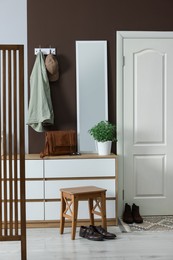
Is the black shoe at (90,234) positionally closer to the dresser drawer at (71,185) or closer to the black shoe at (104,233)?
the black shoe at (104,233)

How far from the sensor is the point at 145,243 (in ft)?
14.5

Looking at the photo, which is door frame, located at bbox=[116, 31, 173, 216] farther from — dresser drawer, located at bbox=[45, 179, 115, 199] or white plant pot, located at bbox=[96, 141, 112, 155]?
dresser drawer, located at bbox=[45, 179, 115, 199]

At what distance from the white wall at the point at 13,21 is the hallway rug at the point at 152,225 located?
2336mm

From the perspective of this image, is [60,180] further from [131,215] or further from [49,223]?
[131,215]

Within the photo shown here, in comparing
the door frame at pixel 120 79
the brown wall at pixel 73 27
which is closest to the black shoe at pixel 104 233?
the door frame at pixel 120 79

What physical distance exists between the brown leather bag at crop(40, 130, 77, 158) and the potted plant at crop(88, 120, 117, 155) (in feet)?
0.76

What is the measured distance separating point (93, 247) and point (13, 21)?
2.67 m

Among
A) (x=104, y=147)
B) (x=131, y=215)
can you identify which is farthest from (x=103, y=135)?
(x=131, y=215)

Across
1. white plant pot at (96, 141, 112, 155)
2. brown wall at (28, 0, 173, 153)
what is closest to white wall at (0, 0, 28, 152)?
brown wall at (28, 0, 173, 153)

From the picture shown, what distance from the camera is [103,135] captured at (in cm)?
516

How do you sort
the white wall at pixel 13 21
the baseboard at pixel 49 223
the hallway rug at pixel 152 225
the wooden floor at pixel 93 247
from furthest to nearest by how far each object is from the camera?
the white wall at pixel 13 21 → the baseboard at pixel 49 223 → the hallway rug at pixel 152 225 → the wooden floor at pixel 93 247

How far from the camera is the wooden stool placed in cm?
458

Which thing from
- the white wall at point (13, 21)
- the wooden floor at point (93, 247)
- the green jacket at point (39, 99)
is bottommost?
the wooden floor at point (93, 247)

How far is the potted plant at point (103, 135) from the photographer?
203 inches
